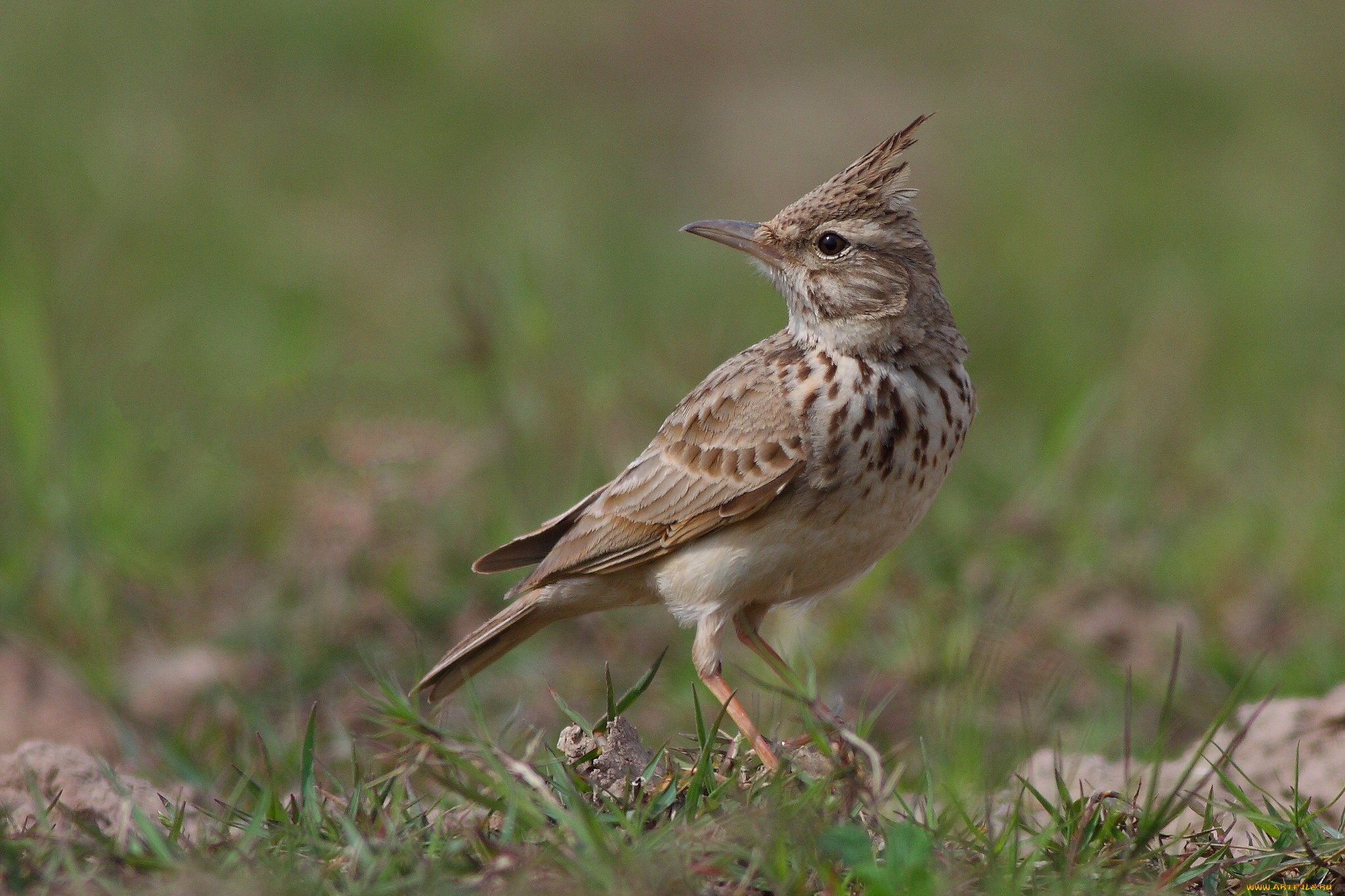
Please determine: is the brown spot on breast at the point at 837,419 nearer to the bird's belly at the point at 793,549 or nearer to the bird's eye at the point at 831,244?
the bird's belly at the point at 793,549

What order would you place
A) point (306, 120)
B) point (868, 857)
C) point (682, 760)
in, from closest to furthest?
point (868, 857)
point (682, 760)
point (306, 120)

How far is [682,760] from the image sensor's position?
3967 mm

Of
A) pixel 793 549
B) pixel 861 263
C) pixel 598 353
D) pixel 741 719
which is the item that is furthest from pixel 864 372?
pixel 598 353

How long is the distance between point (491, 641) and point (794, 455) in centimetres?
118

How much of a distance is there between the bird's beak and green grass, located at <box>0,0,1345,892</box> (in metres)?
1.33

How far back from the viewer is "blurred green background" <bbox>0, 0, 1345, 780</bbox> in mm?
6309

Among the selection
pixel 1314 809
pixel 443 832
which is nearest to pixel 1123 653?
pixel 1314 809

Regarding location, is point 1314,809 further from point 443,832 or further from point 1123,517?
point 1123,517

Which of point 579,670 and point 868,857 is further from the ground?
point 868,857

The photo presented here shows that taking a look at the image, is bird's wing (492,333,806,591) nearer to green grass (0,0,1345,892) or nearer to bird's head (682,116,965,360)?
bird's head (682,116,965,360)

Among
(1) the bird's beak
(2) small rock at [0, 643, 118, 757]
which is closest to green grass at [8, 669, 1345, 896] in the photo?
(1) the bird's beak

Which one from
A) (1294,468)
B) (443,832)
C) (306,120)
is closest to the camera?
(443,832)

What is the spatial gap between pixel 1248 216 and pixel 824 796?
9.74m

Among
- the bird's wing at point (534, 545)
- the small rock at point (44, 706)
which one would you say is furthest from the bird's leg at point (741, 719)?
the small rock at point (44, 706)
